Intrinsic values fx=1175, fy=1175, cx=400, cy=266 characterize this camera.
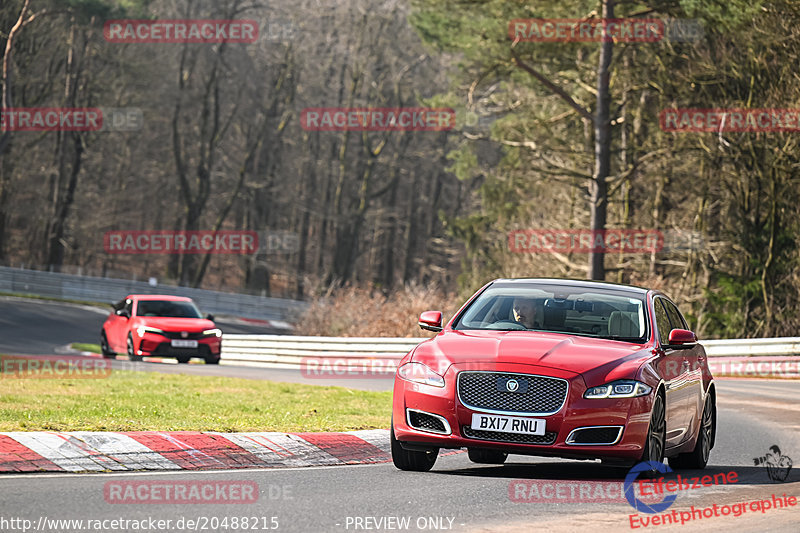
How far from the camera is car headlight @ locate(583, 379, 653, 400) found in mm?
8750

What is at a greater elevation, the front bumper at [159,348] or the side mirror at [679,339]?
the side mirror at [679,339]

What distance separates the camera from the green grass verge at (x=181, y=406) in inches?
449

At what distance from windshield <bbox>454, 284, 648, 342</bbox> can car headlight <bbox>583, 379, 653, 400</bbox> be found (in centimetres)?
92

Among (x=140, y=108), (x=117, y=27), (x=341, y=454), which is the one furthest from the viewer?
(x=140, y=108)

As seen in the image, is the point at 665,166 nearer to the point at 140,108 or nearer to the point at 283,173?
the point at 140,108

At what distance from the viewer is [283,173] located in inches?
2943

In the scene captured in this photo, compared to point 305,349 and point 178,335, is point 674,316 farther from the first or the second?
point 305,349

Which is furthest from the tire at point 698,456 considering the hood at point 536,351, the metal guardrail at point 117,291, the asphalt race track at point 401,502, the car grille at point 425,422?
the metal guardrail at point 117,291

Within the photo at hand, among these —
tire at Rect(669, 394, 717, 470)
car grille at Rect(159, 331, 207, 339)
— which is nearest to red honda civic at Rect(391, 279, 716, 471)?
tire at Rect(669, 394, 717, 470)

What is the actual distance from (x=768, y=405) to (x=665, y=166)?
21.2 metres

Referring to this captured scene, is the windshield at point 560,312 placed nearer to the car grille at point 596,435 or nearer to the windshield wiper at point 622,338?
the windshield wiper at point 622,338

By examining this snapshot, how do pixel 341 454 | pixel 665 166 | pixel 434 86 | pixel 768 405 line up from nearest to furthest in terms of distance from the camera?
pixel 341 454 → pixel 768 405 → pixel 665 166 → pixel 434 86

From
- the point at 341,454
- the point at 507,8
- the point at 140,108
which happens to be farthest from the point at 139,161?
the point at 341,454

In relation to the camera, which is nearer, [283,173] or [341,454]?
[341,454]
